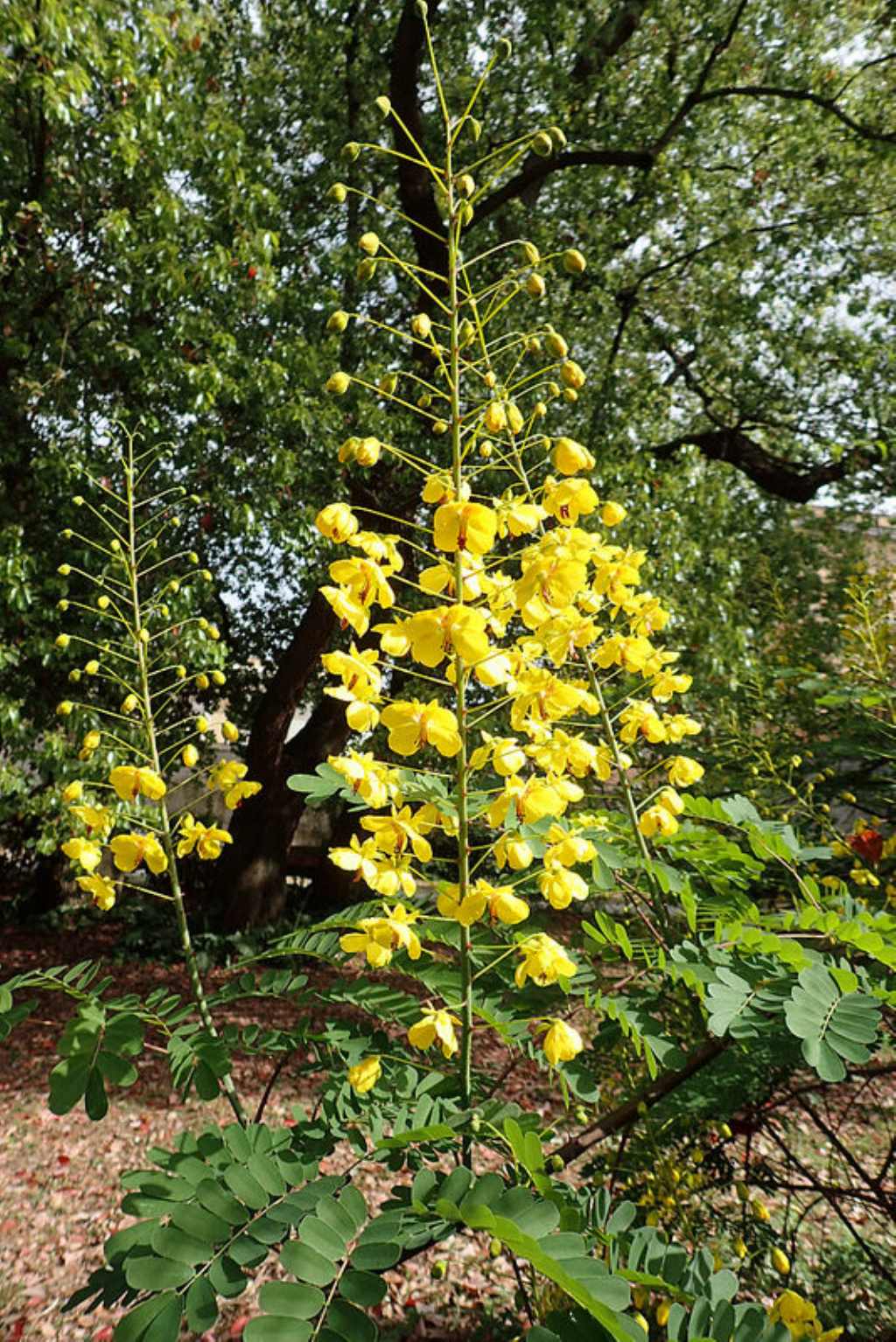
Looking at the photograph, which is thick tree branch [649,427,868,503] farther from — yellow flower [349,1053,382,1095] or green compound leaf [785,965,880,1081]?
yellow flower [349,1053,382,1095]

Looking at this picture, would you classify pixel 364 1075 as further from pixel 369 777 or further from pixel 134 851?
pixel 134 851

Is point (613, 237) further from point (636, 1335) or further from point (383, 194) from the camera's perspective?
point (636, 1335)

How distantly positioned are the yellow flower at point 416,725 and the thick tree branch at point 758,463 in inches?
265

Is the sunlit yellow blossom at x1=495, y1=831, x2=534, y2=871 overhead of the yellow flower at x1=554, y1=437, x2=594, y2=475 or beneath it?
beneath

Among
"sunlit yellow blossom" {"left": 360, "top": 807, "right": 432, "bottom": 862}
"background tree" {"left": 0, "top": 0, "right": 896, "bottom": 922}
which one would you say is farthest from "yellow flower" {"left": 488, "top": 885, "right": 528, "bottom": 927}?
"background tree" {"left": 0, "top": 0, "right": 896, "bottom": 922}

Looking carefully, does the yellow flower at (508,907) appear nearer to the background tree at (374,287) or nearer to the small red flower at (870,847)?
the small red flower at (870,847)

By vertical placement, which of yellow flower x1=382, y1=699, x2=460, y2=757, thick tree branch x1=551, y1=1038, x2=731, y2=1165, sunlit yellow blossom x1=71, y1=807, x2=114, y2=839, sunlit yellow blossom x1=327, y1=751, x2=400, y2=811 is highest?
yellow flower x1=382, y1=699, x2=460, y2=757

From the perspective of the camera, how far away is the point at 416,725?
4.23ft

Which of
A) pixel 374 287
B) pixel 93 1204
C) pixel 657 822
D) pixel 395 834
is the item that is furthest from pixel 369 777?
pixel 374 287

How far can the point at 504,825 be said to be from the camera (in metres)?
1.53

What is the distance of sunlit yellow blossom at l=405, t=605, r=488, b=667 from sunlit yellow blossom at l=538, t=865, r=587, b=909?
0.37 meters

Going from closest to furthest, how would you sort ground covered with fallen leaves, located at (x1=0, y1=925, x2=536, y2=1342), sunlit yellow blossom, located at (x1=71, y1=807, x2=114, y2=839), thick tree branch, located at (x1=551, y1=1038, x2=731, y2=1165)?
thick tree branch, located at (x1=551, y1=1038, x2=731, y2=1165) < sunlit yellow blossom, located at (x1=71, y1=807, x2=114, y2=839) < ground covered with fallen leaves, located at (x1=0, y1=925, x2=536, y2=1342)

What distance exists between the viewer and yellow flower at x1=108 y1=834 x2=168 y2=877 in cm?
174

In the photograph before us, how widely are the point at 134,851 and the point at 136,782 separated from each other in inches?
5.6
